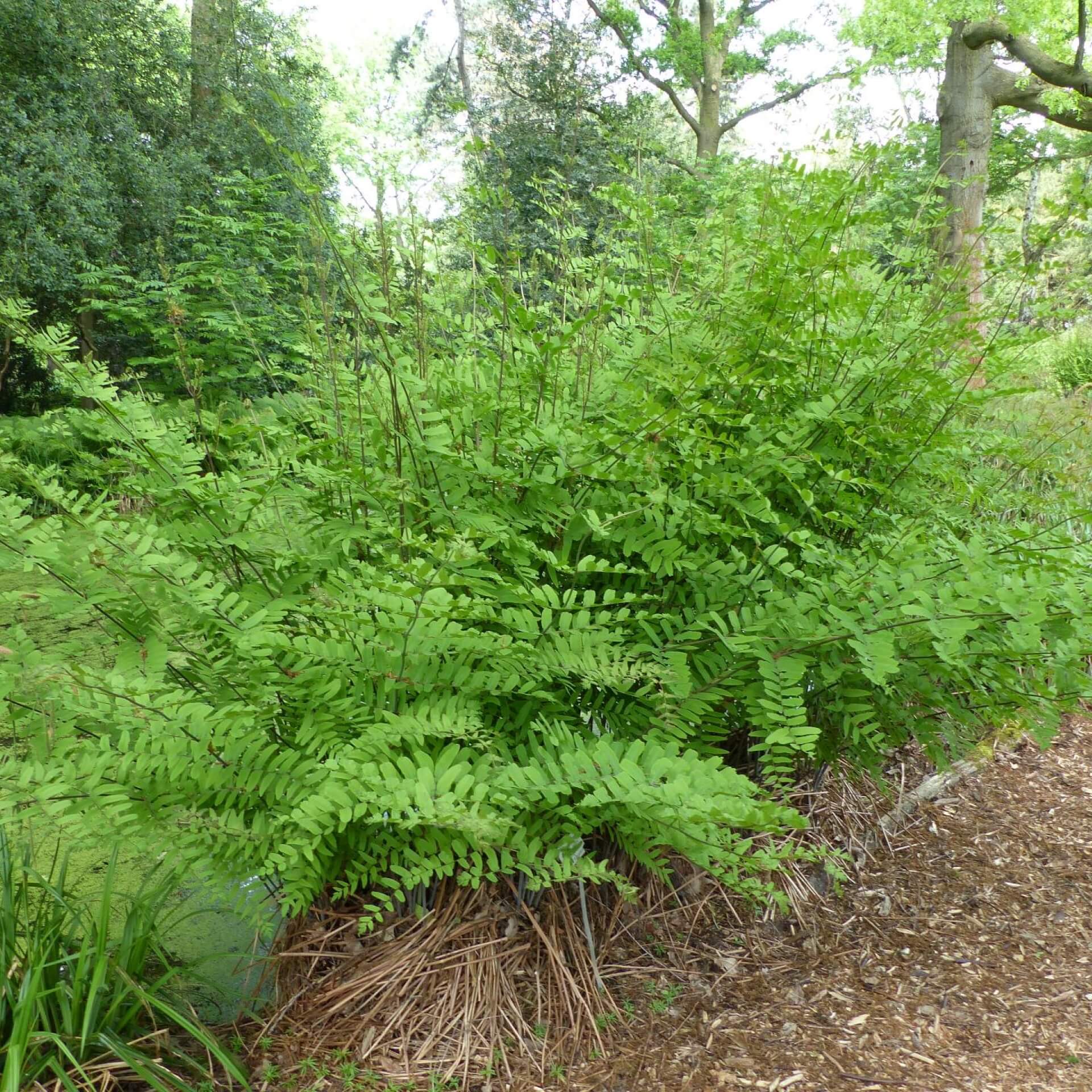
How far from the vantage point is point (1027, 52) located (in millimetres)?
7906

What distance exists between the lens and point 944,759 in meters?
2.31

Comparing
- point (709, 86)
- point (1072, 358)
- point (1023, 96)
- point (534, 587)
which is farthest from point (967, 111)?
point (534, 587)

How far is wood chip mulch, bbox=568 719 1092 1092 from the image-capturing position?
2.07m

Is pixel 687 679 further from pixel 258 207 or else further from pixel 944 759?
pixel 258 207

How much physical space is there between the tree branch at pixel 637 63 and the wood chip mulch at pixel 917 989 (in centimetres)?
1368

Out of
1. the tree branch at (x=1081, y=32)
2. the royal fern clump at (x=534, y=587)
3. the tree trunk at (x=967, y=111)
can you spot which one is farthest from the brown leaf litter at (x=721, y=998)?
the tree branch at (x=1081, y=32)

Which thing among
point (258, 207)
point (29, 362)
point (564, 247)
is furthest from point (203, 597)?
point (258, 207)

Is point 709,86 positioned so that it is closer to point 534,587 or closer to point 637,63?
point 637,63

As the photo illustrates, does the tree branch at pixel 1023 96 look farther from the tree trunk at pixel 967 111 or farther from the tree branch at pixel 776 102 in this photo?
the tree branch at pixel 776 102

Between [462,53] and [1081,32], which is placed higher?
[462,53]

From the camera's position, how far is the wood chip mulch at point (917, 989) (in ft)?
6.78

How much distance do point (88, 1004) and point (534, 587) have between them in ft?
4.24

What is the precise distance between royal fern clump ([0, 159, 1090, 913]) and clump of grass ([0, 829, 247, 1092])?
0.39 metres

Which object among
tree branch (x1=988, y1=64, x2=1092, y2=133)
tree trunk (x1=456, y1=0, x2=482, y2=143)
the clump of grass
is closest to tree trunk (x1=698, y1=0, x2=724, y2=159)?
tree trunk (x1=456, y1=0, x2=482, y2=143)
